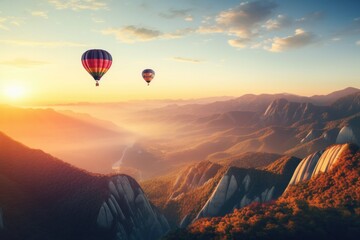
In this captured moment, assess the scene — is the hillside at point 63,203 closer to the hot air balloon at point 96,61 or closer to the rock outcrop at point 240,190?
the rock outcrop at point 240,190

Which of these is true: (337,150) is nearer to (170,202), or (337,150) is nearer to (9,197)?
(170,202)

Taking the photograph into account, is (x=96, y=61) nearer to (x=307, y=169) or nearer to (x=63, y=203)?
(x=63, y=203)

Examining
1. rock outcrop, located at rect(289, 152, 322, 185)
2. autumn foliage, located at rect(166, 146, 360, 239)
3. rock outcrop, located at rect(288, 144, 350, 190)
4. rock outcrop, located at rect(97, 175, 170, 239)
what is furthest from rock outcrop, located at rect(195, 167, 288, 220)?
autumn foliage, located at rect(166, 146, 360, 239)

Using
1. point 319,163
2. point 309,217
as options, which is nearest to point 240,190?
point 319,163

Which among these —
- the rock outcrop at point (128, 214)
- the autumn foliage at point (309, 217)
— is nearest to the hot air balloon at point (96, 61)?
the rock outcrop at point (128, 214)

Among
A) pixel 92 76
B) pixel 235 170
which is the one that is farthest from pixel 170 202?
pixel 92 76

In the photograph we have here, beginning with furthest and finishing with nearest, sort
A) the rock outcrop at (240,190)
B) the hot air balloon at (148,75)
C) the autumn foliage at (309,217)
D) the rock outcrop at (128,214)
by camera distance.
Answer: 1. the hot air balloon at (148,75)
2. the rock outcrop at (240,190)
3. the rock outcrop at (128,214)
4. the autumn foliage at (309,217)

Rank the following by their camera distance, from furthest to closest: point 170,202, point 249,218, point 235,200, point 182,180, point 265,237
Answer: point 182,180
point 170,202
point 235,200
point 249,218
point 265,237

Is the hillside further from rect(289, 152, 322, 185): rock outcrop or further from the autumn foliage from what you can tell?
rect(289, 152, 322, 185): rock outcrop

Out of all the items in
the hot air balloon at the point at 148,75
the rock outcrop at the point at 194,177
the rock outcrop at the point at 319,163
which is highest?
the hot air balloon at the point at 148,75
